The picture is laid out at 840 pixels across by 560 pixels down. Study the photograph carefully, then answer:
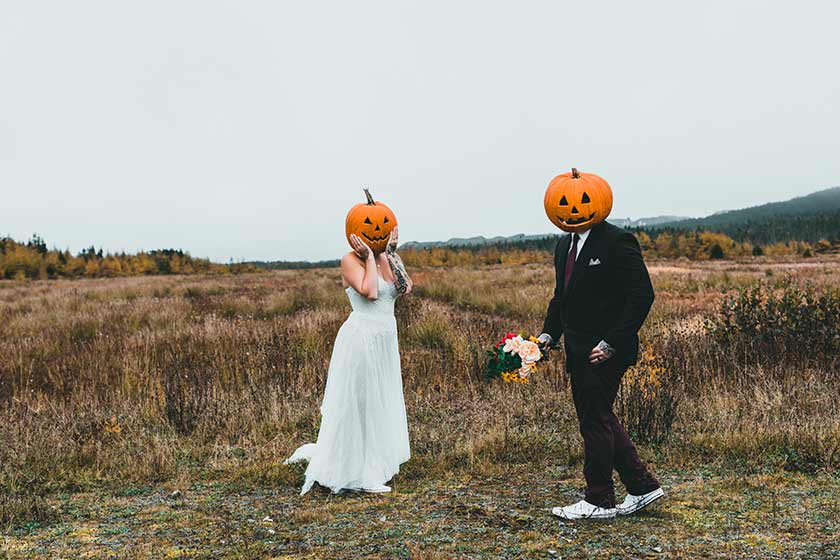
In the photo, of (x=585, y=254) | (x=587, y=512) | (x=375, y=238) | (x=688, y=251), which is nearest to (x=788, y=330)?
(x=587, y=512)

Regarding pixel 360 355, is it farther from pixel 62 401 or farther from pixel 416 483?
pixel 62 401

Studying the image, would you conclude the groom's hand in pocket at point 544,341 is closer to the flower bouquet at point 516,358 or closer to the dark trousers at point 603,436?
the flower bouquet at point 516,358

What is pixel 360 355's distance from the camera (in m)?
4.80

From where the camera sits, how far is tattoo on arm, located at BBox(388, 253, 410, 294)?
4.81 meters

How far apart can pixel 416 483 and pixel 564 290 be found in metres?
2.15

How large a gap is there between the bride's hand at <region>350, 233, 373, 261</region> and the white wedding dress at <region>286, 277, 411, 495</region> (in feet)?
0.83

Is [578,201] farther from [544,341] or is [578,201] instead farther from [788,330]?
[788,330]

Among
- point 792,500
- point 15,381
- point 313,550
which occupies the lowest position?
point 792,500

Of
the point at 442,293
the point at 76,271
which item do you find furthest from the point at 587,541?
the point at 76,271

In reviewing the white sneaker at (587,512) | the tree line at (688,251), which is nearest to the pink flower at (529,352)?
the white sneaker at (587,512)

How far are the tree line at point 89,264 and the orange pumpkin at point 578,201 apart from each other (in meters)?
72.0

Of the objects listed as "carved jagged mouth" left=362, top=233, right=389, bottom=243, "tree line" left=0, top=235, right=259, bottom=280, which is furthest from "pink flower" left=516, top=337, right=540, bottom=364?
"tree line" left=0, top=235, right=259, bottom=280

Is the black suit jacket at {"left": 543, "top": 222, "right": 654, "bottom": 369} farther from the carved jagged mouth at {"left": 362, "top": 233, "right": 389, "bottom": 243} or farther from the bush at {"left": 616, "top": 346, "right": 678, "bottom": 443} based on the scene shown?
the bush at {"left": 616, "top": 346, "right": 678, "bottom": 443}

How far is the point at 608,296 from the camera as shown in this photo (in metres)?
3.68
